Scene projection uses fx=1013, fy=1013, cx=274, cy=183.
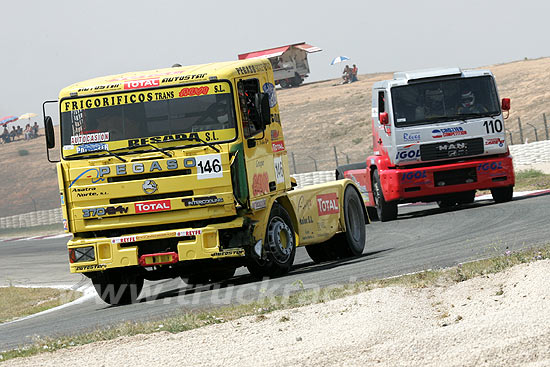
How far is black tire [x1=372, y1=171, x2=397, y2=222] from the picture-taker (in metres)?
19.8

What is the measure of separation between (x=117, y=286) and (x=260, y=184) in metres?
2.27

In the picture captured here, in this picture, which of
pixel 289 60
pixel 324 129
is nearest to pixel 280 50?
pixel 289 60

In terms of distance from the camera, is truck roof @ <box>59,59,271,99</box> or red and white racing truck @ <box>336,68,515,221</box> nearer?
truck roof @ <box>59,59,271,99</box>

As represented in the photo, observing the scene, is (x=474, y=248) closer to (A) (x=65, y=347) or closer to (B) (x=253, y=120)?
(B) (x=253, y=120)

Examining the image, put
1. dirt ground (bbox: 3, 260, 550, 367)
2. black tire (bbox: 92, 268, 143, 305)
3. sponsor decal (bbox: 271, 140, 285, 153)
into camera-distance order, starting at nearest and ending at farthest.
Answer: dirt ground (bbox: 3, 260, 550, 367) → black tire (bbox: 92, 268, 143, 305) → sponsor decal (bbox: 271, 140, 285, 153)

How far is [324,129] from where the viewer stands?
2608 inches

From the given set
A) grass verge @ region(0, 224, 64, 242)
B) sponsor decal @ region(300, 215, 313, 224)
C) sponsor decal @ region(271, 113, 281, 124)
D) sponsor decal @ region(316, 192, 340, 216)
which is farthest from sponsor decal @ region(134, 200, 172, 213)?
grass verge @ region(0, 224, 64, 242)

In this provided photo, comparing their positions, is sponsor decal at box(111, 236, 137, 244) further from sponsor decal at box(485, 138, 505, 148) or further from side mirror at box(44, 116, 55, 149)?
sponsor decal at box(485, 138, 505, 148)

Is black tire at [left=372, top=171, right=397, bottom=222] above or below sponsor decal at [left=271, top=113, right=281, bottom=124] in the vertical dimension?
below

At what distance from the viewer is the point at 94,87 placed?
39.8 ft

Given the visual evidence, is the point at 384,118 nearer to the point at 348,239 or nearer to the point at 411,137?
the point at 411,137

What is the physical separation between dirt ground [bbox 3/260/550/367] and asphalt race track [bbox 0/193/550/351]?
1893 mm

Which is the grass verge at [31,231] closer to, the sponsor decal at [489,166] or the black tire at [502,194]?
the black tire at [502,194]

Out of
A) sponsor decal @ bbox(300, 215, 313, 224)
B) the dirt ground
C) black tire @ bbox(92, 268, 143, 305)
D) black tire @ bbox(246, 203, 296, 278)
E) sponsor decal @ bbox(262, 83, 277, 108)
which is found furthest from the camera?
sponsor decal @ bbox(300, 215, 313, 224)
